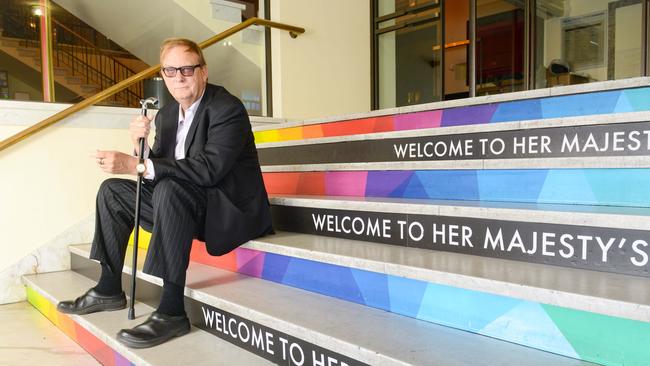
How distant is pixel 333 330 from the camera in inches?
51.6

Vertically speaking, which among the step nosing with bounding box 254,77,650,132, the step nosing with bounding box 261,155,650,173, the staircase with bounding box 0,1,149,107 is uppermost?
the staircase with bounding box 0,1,149,107

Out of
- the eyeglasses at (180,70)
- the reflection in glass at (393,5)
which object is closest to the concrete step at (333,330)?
the eyeglasses at (180,70)

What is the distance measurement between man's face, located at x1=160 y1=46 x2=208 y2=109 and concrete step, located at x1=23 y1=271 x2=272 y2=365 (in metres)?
0.91

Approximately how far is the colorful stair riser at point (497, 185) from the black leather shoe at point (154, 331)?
3.31 ft

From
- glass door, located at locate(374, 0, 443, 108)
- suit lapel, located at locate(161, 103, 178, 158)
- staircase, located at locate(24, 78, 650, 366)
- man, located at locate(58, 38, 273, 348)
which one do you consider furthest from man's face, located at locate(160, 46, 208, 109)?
glass door, located at locate(374, 0, 443, 108)

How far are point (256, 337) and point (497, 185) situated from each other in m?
1.03

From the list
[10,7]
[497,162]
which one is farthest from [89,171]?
[497,162]

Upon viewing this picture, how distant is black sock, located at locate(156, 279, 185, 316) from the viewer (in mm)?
1661

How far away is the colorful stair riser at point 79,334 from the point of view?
1.75 meters

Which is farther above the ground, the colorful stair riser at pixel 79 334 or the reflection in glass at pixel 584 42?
the reflection in glass at pixel 584 42

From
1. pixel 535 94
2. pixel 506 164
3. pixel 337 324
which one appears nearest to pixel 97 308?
pixel 337 324

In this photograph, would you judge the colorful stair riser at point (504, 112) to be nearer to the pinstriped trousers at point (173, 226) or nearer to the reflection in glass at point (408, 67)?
the pinstriped trousers at point (173, 226)

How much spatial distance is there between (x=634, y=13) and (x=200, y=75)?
388 centimetres

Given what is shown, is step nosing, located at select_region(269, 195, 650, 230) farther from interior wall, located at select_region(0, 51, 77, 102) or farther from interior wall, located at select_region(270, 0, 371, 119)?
interior wall, located at select_region(270, 0, 371, 119)
